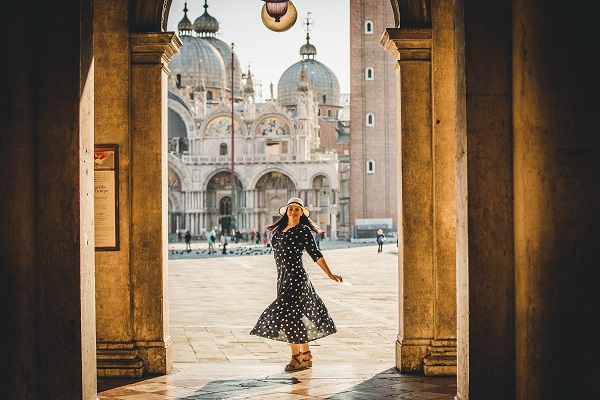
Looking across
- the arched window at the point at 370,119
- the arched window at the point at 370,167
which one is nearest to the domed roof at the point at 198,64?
the arched window at the point at 370,119

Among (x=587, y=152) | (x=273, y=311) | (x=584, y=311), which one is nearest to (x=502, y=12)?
(x=587, y=152)

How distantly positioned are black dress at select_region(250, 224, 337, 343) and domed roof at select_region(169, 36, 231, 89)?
239ft

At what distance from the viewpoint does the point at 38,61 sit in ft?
14.9

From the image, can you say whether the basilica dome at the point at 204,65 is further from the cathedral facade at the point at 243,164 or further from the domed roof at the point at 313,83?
the cathedral facade at the point at 243,164

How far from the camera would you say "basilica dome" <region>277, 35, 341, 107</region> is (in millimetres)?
85375

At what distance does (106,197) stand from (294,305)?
5.84ft

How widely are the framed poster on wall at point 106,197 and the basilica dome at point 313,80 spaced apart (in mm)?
78466

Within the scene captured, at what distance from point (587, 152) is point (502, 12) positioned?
91 centimetres

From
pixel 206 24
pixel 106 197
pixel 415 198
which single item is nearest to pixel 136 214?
pixel 106 197

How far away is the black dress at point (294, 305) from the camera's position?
735 cm

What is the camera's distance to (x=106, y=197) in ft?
23.1

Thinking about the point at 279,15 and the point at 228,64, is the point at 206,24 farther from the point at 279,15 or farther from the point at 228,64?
the point at 279,15

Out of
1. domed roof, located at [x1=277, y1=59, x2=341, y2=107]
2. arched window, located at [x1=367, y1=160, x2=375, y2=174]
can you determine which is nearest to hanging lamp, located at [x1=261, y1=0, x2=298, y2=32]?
arched window, located at [x1=367, y1=160, x2=375, y2=174]

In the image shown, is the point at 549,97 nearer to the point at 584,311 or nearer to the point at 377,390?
the point at 584,311
